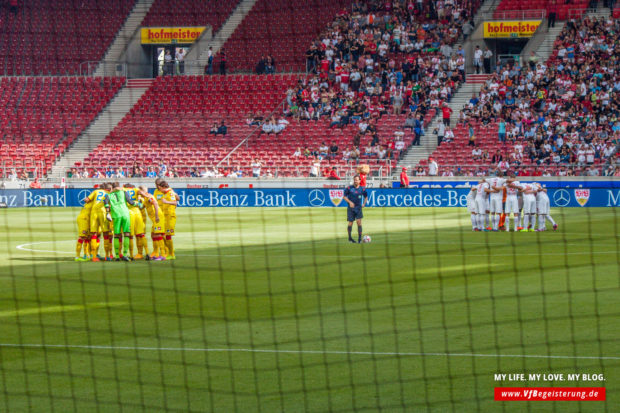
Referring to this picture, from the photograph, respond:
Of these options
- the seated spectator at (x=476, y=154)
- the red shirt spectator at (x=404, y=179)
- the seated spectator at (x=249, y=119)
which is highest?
the seated spectator at (x=249, y=119)

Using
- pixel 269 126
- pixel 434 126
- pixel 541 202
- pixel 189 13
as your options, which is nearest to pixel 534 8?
pixel 434 126

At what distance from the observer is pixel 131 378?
916 cm

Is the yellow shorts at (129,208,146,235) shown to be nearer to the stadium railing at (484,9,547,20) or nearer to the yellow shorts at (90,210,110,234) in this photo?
the yellow shorts at (90,210,110,234)

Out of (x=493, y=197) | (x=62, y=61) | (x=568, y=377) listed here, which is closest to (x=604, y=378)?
(x=568, y=377)

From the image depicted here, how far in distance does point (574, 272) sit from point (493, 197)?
10697 mm

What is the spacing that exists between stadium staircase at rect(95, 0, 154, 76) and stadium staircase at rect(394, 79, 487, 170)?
16.9 metres

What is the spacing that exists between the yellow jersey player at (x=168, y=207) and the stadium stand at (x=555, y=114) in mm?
23625

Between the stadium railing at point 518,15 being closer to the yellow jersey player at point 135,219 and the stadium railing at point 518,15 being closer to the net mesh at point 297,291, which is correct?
the net mesh at point 297,291

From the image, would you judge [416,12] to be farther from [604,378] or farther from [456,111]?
[604,378]

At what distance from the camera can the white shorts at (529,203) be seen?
2723 centimetres

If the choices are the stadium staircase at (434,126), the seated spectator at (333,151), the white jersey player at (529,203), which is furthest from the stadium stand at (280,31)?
the white jersey player at (529,203)

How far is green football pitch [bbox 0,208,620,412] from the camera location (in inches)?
338

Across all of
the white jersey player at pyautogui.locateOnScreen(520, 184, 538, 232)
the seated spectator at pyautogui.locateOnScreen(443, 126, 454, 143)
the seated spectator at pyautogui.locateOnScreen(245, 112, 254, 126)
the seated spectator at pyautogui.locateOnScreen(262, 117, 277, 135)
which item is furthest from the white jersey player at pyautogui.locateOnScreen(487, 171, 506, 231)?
the seated spectator at pyautogui.locateOnScreen(245, 112, 254, 126)

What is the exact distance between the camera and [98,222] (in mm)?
19500
